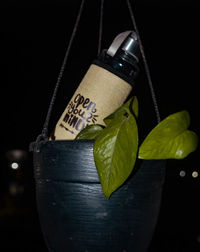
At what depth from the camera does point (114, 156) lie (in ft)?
1.44

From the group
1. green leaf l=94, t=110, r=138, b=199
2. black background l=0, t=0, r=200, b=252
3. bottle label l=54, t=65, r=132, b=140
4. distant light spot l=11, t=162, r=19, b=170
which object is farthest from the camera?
distant light spot l=11, t=162, r=19, b=170

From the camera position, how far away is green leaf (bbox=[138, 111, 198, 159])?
1.52 feet

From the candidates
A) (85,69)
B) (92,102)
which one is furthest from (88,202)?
(85,69)

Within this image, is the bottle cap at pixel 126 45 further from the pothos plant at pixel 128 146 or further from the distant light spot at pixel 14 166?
the distant light spot at pixel 14 166

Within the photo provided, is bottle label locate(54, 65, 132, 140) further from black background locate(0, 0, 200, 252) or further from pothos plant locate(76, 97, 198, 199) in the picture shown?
black background locate(0, 0, 200, 252)

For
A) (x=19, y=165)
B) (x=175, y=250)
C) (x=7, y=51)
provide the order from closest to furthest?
(x=175, y=250) < (x=7, y=51) < (x=19, y=165)

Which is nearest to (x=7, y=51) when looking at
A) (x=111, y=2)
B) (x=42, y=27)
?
(x=42, y=27)

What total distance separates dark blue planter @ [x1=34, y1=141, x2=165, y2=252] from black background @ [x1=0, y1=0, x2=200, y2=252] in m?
1.75

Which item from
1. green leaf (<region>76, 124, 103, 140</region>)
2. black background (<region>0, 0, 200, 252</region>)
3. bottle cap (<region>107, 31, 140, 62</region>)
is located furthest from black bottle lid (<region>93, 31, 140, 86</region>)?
black background (<region>0, 0, 200, 252</region>)

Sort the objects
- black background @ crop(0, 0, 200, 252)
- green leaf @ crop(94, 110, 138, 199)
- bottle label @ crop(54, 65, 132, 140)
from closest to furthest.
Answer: green leaf @ crop(94, 110, 138, 199), bottle label @ crop(54, 65, 132, 140), black background @ crop(0, 0, 200, 252)

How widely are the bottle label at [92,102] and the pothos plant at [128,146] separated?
16 cm

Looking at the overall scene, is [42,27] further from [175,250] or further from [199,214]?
[199,214]

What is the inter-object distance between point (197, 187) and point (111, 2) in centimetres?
233

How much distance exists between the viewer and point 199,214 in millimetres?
3742
